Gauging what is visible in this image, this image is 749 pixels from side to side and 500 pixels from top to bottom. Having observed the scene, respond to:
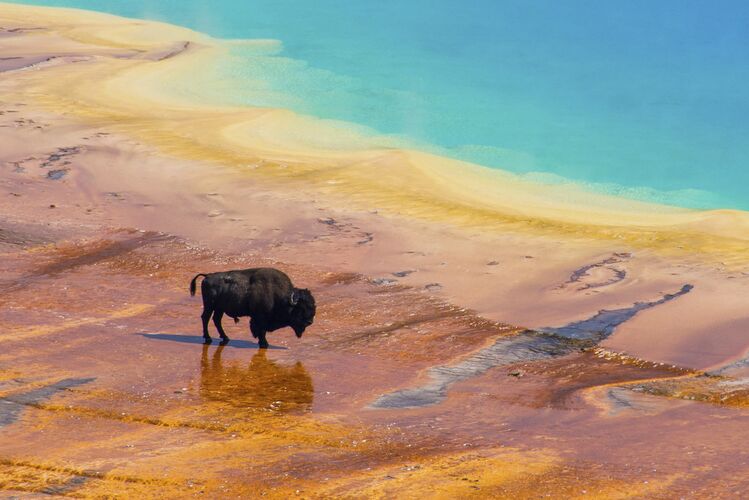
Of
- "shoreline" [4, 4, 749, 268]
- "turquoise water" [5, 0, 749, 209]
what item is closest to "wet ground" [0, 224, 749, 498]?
"shoreline" [4, 4, 749, 268]

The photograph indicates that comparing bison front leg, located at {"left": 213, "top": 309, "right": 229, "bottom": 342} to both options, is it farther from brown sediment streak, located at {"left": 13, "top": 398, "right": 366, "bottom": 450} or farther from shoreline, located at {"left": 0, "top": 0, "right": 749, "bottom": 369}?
shoreline, located at {"left": 0, "top": 0, "right": 749, "bottom": 369}

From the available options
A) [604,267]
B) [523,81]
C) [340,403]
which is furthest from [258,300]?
[523,81]

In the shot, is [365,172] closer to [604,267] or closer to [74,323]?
[604,267]

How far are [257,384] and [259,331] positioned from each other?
1.18 meters

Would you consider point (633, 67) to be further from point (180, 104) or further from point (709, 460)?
point (709, 460)

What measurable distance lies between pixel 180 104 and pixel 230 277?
16899 mm

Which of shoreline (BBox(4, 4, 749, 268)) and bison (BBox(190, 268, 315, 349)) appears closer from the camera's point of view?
bison (BBox(190, 268, 315, 349))

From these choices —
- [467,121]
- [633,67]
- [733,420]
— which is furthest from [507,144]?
[733,420]

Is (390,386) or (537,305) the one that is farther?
(537,305)

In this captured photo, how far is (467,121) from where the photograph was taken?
32938 millimetres

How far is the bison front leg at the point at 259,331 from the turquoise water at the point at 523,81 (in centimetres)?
1529

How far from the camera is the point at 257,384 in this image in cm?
1156

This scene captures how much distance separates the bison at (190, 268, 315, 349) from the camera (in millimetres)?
12477

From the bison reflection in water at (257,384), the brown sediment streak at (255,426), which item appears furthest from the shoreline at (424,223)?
the brown sediment streak at (255,426)
